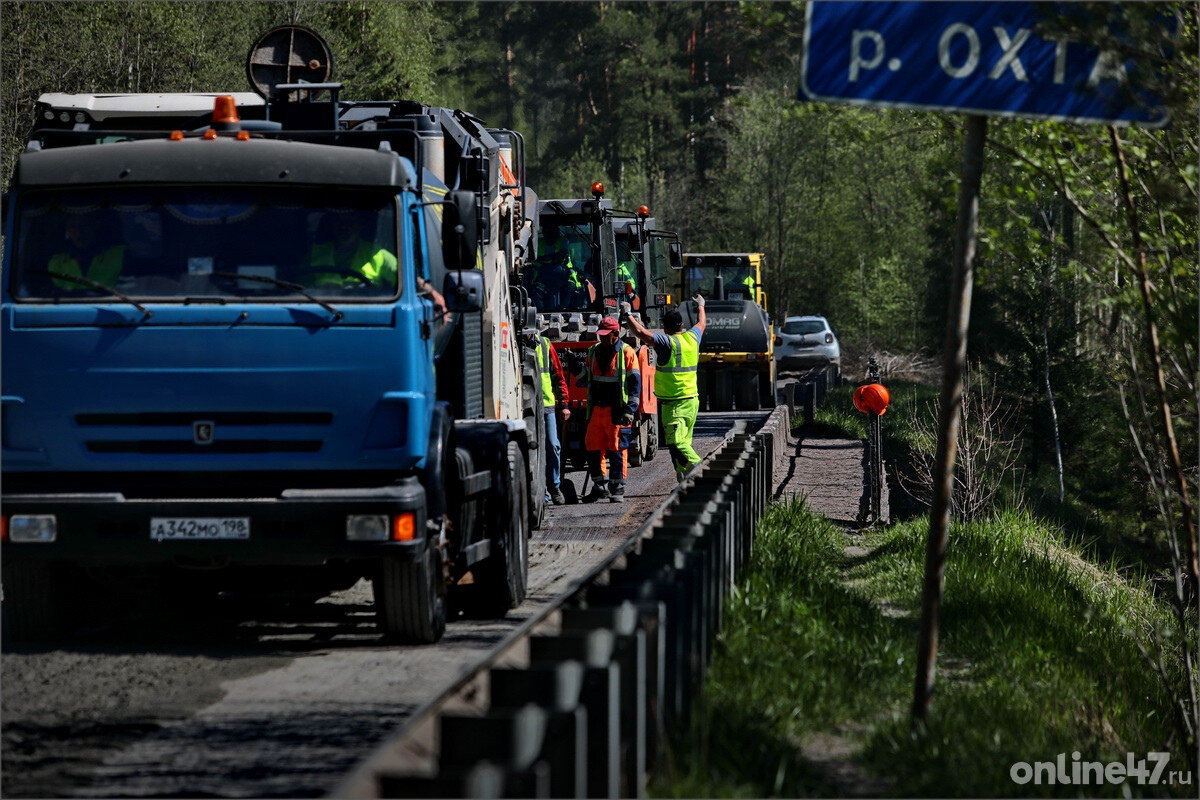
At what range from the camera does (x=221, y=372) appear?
27.5 ft

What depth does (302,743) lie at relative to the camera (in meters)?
6.76

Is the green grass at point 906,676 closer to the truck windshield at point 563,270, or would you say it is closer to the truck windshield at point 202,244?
the truck windshield at point 202,244

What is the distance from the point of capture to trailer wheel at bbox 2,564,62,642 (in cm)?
901

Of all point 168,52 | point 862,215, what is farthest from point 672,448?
point 862,215

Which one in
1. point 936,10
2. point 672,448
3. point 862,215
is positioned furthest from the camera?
point 862,215

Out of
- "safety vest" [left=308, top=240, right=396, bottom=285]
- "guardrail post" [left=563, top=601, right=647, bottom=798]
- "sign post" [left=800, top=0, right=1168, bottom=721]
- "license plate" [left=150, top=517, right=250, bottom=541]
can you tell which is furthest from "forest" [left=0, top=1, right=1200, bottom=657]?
"license plate" [left=150, top=517, right=250, bottom=541]

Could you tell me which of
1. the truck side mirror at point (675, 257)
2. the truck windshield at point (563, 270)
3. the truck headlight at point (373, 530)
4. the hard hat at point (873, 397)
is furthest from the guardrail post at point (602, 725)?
the truck side mirror at point (675, 257)

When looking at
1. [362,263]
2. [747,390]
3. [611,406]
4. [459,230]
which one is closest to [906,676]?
[362,263]

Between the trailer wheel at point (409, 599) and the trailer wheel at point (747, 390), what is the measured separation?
23603mm

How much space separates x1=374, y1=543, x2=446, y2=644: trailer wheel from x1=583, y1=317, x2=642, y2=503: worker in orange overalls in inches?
290

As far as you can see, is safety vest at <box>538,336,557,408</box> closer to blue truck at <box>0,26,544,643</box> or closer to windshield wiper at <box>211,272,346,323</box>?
blue truck at <box>0,26,544,643</box>

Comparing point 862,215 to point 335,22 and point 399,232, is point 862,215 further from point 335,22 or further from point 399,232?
point 399,232

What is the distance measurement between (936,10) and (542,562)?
293 inches

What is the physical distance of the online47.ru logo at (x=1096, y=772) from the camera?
644cm
